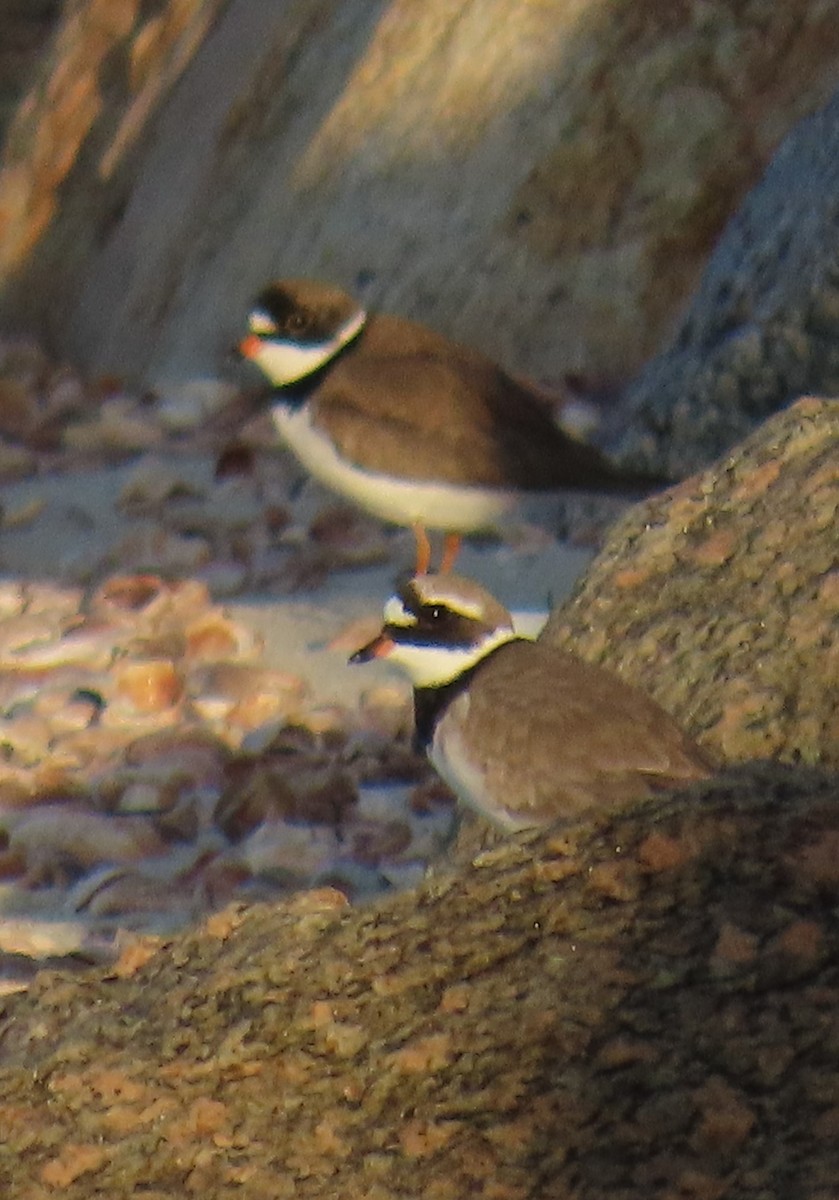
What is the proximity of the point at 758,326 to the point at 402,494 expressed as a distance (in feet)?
4.48

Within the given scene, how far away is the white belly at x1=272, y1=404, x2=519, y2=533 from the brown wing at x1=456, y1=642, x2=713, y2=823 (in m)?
2.35

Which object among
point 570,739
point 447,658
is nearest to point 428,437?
point 447,658

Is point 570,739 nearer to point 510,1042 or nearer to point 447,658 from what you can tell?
point 447,658

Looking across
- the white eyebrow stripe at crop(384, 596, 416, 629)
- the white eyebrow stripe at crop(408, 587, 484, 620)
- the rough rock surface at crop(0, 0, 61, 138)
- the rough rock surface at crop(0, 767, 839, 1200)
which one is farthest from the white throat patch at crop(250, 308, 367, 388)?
the rough rock surface at crop(0, 0, 61, 138)

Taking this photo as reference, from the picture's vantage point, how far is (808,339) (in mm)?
6527

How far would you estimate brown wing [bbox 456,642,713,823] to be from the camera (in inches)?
150

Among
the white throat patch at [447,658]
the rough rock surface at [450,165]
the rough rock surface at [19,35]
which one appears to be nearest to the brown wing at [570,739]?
the white throat patch at [447,658]

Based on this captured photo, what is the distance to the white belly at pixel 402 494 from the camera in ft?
22.1

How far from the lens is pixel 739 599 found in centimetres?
416

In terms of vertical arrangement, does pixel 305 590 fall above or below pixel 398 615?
below

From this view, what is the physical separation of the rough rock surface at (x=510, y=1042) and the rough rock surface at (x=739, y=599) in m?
0.80

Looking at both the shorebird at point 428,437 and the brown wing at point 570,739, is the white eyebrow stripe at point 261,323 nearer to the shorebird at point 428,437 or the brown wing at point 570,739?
the shorebird at point 428,437

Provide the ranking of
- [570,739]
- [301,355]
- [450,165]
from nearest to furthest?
[570,739]
[301,355]
[450,165]

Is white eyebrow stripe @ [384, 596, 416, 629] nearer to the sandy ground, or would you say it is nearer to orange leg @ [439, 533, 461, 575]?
the sandy ground
